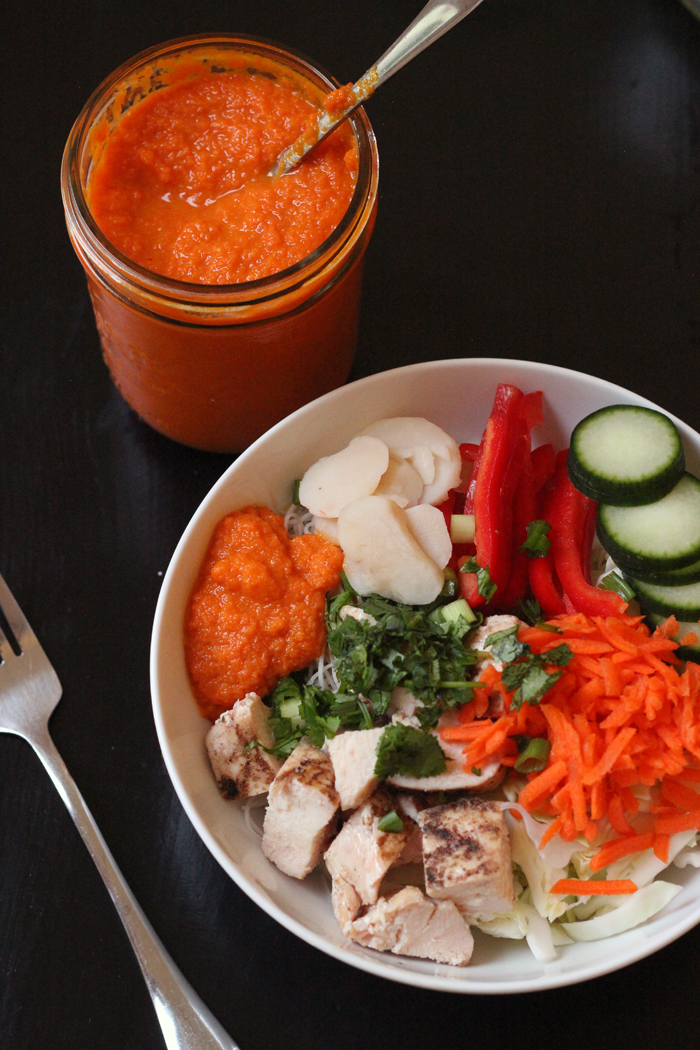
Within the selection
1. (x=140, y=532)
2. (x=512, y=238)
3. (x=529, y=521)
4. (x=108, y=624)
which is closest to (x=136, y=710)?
(x=108, y=624)

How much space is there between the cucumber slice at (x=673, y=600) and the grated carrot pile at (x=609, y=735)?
15 cm

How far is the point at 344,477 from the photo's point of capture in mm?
2230

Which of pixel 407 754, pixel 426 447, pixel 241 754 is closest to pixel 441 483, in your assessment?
pixel 426 447

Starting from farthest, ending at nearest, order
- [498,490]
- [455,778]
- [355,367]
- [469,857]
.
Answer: [355,367]
[498,490]
[455,778]
[469,857]

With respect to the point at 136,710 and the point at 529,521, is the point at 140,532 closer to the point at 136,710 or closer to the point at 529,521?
the point at 136,710

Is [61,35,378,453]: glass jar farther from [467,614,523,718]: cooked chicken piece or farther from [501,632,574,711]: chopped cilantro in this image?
[501,632,574,711]: chopped cilantro

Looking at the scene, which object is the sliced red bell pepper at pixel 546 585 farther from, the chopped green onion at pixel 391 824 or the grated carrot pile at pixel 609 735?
the chopped green onion at pixel 391 824

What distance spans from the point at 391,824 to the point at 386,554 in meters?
0.56

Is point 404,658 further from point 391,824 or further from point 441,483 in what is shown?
point 441,483

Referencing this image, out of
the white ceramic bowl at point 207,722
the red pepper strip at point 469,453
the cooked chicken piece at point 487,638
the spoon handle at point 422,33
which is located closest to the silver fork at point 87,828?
the white ceramic bowl at point 207,722

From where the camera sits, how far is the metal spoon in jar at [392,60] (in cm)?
204

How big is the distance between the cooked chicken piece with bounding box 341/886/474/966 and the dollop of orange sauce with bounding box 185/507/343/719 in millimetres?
539

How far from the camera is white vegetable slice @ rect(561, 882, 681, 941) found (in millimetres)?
1962

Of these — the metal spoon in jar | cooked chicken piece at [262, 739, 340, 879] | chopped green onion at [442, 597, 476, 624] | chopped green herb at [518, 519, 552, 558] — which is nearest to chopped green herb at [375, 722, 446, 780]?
cooked chicken piece at [262, 739, 340, 879]
